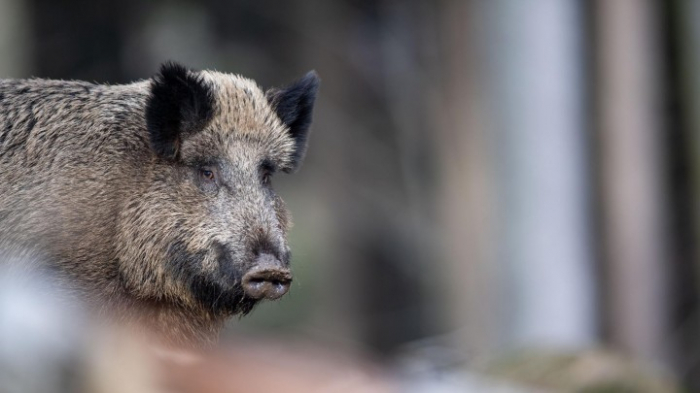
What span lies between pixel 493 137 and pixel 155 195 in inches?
341

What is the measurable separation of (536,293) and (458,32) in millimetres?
3051

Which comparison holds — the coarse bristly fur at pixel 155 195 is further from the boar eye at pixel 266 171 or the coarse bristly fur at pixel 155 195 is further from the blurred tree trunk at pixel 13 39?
the blurred tree trunk at pixel 13 39

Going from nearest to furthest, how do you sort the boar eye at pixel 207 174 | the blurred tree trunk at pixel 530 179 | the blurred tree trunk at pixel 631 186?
the boar eye at pixel 207 174, the blurred tree trunk at pixel 530 179, the blurred tree trunk at pixel 631 186

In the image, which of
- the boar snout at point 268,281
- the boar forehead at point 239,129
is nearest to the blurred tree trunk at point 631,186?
the boar forehead at point 239,129

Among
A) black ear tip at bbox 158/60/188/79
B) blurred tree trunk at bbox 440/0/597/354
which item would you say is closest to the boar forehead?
black ear tip at bbox 158/60/188/79

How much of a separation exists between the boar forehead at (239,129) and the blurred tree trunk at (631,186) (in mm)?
8047

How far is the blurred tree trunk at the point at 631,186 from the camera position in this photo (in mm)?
13977

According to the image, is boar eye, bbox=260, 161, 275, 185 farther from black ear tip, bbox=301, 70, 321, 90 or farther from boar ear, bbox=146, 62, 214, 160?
black ear tip, bbox=301, 70, 321, 90

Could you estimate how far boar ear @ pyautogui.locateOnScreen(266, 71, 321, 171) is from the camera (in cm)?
667

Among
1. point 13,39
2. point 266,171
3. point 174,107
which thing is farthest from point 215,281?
point 13,39

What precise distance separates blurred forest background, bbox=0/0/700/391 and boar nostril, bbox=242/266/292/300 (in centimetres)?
610

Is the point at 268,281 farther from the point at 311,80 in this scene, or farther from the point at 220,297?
the point at 311,80

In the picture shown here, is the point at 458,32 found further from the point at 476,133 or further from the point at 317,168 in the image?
the point at 317,168

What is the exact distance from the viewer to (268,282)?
571 cm
